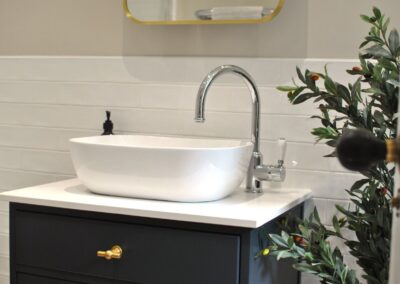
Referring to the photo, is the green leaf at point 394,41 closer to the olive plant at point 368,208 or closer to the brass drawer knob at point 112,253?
the olive plant at point 368,208

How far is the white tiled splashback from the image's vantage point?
6.14 feet

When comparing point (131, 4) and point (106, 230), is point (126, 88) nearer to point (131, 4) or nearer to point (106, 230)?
point (131, 4)

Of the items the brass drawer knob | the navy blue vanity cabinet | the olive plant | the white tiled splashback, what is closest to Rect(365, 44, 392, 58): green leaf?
the olive plant

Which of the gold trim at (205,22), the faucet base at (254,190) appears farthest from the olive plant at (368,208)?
the gold trim at (205,22)

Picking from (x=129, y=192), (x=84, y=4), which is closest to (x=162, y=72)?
(x=84, y=4)

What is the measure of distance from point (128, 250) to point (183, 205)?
0.18m

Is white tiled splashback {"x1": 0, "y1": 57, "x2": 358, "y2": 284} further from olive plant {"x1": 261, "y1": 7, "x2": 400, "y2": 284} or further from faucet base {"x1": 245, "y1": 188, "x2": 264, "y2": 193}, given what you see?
olive plant {"x1": 261, "y1": 7, "x2": 400, "y2": 284}

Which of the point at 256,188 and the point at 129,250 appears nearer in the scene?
the point at 129,250

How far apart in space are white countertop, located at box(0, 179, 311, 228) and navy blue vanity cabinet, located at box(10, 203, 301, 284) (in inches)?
1.2

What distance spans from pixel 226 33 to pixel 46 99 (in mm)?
733

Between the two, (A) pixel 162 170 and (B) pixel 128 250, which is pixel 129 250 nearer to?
(B) pixel 128 250

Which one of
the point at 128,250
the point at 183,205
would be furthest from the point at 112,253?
the point at 183,205

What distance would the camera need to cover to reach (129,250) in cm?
150

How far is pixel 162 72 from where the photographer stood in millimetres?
2037
